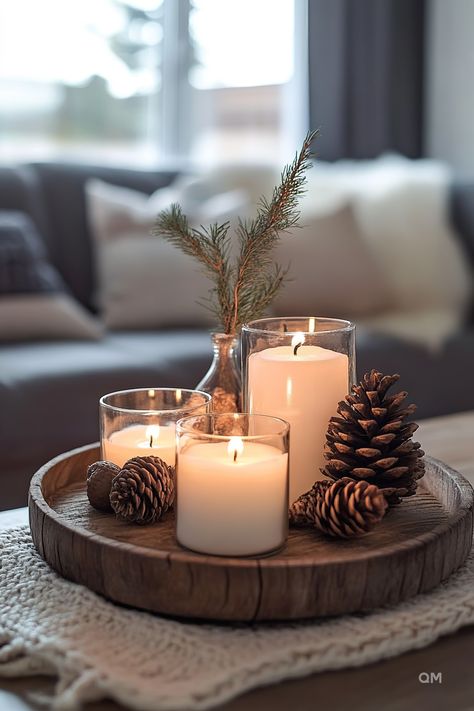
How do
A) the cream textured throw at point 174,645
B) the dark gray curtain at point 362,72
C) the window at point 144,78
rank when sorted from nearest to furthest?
the cream textured throw at point 174,645 → the window at point 144,78 → the dark gray curtain at point 362,72

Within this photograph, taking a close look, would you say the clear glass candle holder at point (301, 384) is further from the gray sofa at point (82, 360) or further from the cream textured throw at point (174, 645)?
the gray sofa at point (82, 360)

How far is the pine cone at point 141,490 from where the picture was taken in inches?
32.7

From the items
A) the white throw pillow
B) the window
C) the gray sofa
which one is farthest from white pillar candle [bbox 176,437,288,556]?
the window

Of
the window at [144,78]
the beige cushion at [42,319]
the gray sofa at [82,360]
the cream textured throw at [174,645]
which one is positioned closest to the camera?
the cream textured throw at [174,645]

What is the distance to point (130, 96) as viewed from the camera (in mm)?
3617

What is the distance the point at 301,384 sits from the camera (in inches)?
34.7

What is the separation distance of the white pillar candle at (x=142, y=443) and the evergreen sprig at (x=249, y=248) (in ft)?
0.48

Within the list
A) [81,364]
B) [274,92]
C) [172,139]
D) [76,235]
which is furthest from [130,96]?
[81,364]

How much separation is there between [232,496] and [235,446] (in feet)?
0.14

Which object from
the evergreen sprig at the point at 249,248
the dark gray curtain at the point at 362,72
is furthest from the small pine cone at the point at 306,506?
the dark gray curtain at the point at 362,72

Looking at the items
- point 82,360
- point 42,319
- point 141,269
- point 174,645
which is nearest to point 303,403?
point 174,645

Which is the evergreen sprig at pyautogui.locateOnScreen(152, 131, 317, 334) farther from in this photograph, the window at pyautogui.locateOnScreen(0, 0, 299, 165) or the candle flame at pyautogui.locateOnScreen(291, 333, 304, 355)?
the window at pyautogui.locateOnScreen(0, 0, 299, 165)

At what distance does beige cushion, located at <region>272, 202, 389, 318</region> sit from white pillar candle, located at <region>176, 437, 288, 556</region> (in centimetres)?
186

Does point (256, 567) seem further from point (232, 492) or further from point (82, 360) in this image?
point (82, 360)
